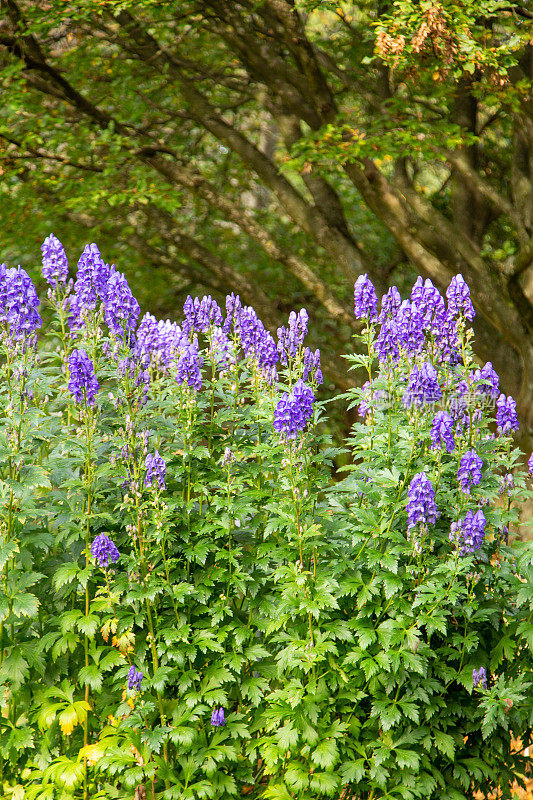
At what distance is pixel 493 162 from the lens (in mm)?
11125

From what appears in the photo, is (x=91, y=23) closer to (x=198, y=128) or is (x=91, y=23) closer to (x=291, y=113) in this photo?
(x=198, y=128)

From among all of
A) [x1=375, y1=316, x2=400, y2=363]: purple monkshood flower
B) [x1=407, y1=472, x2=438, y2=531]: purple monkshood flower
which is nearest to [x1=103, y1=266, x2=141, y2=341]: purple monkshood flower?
[x1=375, y1=316, x2=400, y2=363]: purple monkshood flower

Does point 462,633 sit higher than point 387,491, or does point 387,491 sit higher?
point 387,491

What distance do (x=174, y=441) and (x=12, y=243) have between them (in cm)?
725

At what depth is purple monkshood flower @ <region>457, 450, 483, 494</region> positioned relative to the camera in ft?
12.9

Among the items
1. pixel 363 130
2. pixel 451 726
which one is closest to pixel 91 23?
pixel 363 130

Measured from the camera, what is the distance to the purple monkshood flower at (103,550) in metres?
4.19

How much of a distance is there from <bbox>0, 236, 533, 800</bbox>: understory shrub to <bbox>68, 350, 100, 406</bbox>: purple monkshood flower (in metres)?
0.01

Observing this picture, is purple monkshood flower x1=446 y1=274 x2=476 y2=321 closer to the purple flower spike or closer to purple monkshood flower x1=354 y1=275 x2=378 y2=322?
purple monkshood flower x1=354 y1=275 x2=378 y2=322

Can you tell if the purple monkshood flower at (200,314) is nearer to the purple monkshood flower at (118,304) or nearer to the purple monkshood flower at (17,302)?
the purple monkshood flower at (118,304)

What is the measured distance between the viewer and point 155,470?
13.8 ft

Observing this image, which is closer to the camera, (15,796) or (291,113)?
(15,796)

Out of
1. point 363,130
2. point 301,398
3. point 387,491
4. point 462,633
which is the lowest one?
point 462,633

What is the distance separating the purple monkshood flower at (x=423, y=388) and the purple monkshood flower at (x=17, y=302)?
79.8 inches
